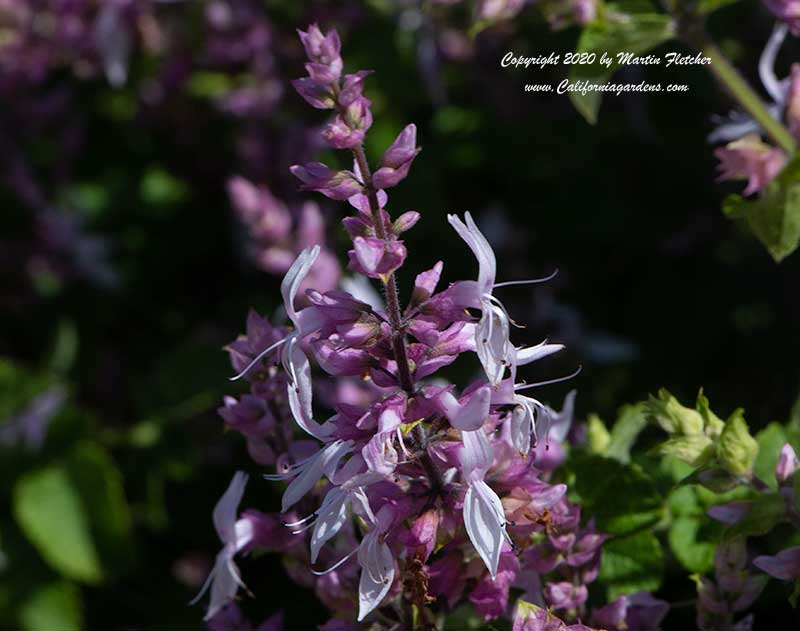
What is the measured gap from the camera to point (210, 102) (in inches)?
98.1

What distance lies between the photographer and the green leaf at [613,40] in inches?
47.6

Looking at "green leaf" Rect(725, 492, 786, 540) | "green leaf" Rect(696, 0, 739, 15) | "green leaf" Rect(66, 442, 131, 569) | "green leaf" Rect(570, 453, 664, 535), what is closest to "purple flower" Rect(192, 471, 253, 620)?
"green leaf" Rect(570, 453, 664, 535)

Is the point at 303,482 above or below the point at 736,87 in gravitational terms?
below

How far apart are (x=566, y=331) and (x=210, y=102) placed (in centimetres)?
98

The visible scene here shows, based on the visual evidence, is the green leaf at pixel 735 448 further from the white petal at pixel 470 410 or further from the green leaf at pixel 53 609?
the green leaf at pixel 53 609

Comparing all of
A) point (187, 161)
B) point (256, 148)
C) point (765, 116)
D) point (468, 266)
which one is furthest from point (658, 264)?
point (765, 116)

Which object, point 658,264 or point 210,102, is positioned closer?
point 658,264

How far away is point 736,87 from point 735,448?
37 centimetres

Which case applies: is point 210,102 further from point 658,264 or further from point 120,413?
point 658,264

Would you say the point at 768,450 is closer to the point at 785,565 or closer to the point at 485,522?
the point at 785,565

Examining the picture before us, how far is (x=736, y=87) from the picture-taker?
1.10 meters

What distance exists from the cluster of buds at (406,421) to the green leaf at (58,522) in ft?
3.47

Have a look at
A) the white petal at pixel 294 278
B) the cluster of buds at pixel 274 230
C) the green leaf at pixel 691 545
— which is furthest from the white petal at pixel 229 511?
the cluster of buds at pixel 274 230

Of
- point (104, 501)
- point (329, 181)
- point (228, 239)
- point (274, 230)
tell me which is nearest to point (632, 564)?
point (329, 181)
